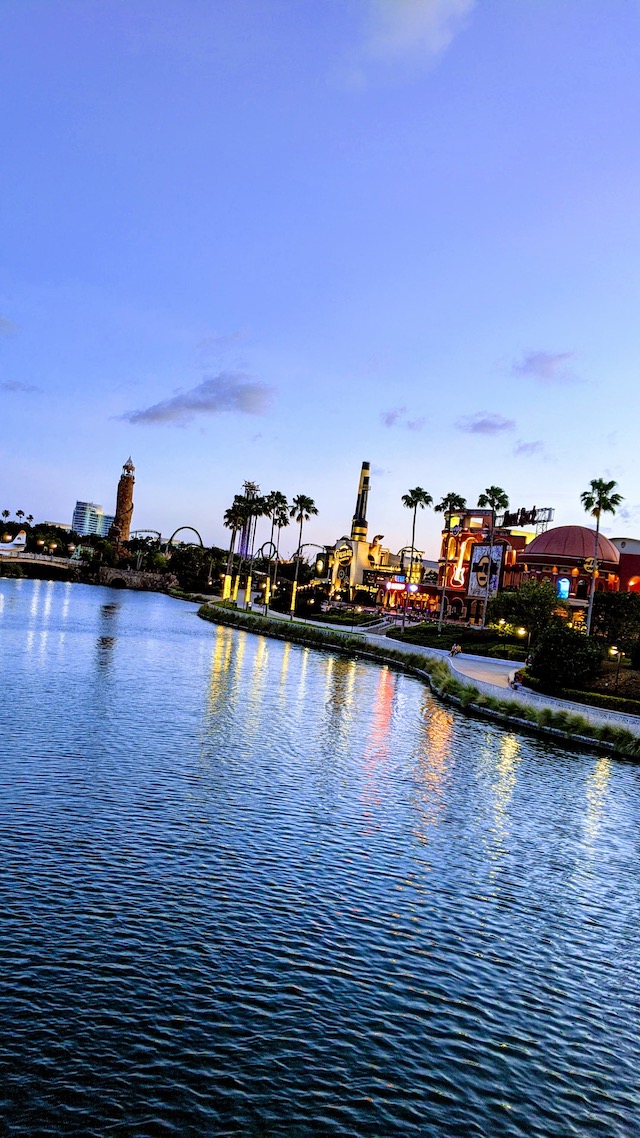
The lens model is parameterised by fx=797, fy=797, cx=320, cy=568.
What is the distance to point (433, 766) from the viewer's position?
3753 centimetres

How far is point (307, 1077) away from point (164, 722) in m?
27.6

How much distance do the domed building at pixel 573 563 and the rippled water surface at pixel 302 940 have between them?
8260 cm

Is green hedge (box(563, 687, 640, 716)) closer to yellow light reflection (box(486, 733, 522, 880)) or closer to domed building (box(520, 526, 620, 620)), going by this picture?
yellow light reflection (box(486, 733, 522, 880))

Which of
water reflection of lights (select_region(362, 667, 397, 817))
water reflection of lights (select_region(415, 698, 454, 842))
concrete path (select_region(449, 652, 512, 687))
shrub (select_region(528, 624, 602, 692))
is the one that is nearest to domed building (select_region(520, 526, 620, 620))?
concrete path (select_region(449, 652, 512, 687))

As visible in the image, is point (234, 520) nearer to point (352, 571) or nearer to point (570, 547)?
point (352, 571)

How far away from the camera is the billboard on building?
417 feet

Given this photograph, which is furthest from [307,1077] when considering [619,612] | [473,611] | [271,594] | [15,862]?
[271,594]

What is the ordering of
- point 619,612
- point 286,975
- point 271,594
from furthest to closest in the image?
point 271,594 → point 619,612 → point 286,975

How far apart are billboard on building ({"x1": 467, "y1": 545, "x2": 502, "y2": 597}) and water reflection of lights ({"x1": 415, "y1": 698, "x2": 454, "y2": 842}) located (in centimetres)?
7358

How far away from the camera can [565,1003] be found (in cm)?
1680

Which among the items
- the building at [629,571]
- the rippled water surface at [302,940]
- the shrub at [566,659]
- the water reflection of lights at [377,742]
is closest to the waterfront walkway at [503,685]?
the shrub at [566,659]

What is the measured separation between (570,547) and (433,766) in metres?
90.2

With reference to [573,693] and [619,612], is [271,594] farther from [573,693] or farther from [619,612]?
[573,693]

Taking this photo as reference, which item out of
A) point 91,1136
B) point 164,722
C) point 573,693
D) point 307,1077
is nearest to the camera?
point 91,1136
